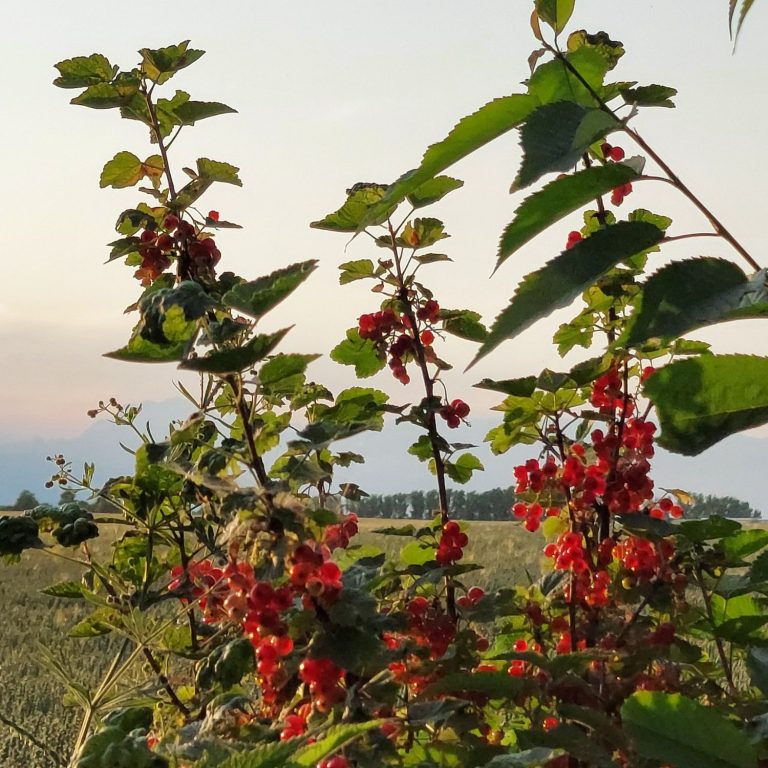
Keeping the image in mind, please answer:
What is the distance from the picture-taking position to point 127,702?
1.41m

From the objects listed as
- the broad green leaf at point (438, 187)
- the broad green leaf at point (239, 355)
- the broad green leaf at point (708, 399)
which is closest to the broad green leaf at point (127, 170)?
the broad green leaf at point (438, 187)

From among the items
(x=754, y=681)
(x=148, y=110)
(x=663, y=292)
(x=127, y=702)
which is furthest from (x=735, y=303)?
(x=148, y=110)

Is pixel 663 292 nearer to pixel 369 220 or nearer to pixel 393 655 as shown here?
pixel 369 220

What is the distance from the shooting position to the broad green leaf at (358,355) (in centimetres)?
169

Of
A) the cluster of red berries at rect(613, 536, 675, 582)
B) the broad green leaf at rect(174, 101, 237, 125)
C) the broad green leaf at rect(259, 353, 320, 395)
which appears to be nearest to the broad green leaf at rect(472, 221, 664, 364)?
the broad green leaf at rect(259, 353, 320, 395)

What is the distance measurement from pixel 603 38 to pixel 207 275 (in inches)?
31.4

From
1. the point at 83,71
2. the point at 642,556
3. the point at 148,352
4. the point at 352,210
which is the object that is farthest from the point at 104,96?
the point at 642,556

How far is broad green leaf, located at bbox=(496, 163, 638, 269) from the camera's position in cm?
58

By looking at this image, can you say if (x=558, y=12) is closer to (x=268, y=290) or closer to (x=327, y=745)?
(x=268, y=290)

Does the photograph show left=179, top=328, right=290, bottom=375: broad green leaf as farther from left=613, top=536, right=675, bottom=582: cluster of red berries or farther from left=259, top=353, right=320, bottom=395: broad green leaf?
left=613, top=536, right=675, bottom=582: cluster of red berries

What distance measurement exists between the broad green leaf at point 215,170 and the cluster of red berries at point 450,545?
725 mm

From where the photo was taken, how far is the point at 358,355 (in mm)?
1715

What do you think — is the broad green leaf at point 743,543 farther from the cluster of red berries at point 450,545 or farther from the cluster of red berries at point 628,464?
the cluster of red berries at point 450,545

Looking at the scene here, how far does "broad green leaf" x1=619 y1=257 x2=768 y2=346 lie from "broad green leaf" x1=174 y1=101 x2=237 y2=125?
1.20 metres
